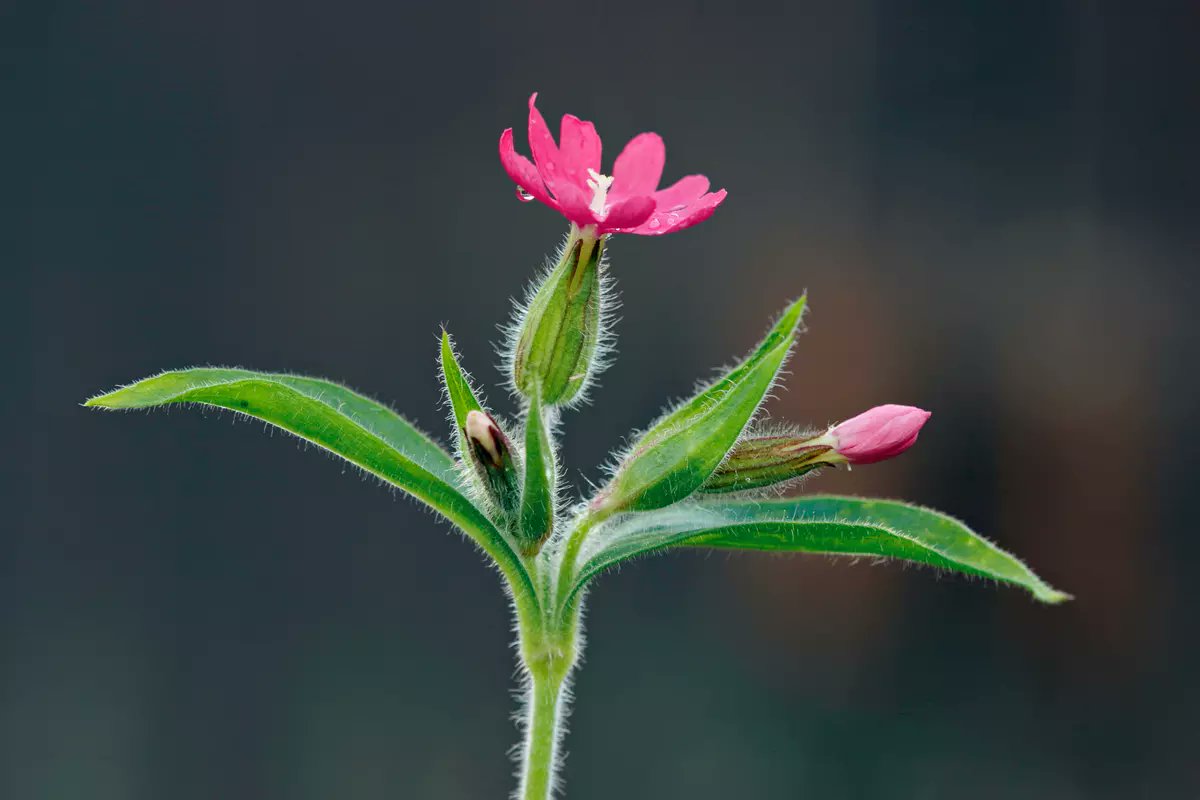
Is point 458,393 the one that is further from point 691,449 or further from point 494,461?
point 691,449

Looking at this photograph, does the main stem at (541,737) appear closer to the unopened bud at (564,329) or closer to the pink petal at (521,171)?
the unopened bud at (564,329)

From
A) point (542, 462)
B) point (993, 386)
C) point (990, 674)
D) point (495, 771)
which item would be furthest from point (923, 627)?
point (542, 462)

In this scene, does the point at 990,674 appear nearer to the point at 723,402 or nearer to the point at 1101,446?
the point at 1101,446

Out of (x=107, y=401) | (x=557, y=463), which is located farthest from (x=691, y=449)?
(x=107, y=401)

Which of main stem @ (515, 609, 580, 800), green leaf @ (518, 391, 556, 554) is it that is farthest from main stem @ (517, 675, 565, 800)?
green leaf @ (518, 391, 556, 554)

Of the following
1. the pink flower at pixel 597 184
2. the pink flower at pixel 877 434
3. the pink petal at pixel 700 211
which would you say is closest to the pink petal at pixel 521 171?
the pink flower at pixel 597 184

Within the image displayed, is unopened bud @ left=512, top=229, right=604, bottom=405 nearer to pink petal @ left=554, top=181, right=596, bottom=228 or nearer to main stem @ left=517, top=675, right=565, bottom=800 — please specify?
pink petal @ left=554, top=181, right=596, bottom=228
